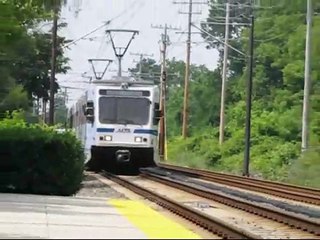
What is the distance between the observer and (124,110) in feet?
122

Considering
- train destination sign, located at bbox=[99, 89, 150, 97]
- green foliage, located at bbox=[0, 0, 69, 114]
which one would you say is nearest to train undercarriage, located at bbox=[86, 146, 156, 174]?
train destination sign, located at bbox=[99, 89, 150, 97]

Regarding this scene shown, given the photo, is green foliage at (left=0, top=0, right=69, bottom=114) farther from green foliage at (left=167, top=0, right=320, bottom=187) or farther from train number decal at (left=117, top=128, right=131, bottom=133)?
green foliage at (left=167, top=0, right=320, bottom=187)

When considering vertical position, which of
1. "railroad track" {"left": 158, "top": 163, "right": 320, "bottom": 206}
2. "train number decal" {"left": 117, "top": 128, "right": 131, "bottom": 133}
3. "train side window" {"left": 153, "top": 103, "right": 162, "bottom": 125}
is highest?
"train side window" {"left": 153, "top": 103, "right": 162, "bottom": 125}

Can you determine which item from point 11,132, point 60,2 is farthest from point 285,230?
point 11,132

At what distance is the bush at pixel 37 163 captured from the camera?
24.7 meters

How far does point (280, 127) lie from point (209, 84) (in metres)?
38.8

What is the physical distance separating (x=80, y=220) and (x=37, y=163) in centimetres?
796

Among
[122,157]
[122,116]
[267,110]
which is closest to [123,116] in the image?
[122,116]

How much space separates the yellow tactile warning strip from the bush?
9.07ft

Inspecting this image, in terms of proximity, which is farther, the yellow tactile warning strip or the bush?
the bush

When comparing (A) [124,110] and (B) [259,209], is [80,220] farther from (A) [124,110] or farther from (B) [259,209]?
(A) [124,110]

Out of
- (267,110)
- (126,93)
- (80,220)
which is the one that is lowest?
(80,220)

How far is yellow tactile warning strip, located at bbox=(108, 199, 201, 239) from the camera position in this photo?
49.3ft

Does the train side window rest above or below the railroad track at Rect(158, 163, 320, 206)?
above
